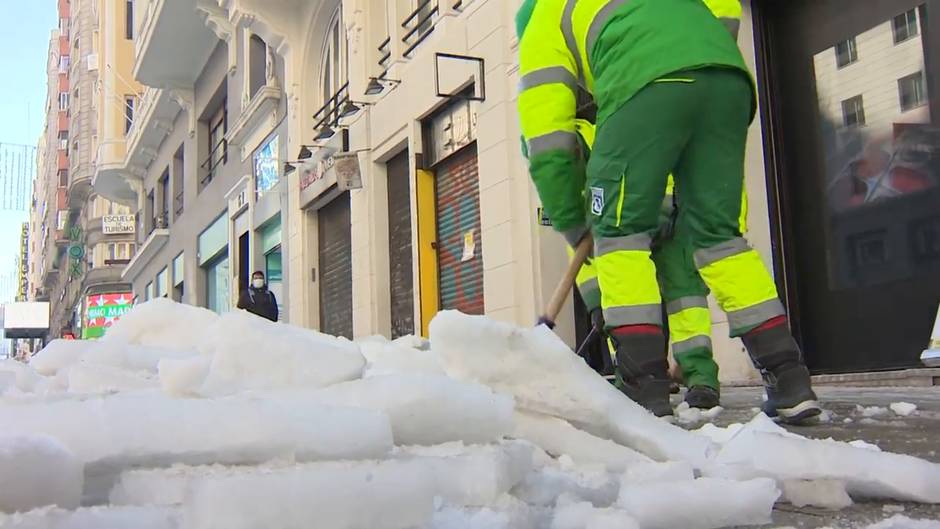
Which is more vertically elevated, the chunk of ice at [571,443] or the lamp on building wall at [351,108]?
the lamp on building wall at [351,108]

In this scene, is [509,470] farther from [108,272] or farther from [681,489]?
[108,272]

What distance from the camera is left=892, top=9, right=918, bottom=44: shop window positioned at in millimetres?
5230

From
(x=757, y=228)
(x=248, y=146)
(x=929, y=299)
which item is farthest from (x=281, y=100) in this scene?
(x=929, y=299)

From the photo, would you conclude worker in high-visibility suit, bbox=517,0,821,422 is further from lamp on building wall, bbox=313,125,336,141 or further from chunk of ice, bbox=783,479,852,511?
lamp on building wall, bbox=313,125,336,141

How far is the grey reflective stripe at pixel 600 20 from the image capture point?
8.68 feet

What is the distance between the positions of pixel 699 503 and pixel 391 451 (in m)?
0.49

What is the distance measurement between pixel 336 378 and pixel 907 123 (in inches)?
188

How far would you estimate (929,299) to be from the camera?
16.4 ft

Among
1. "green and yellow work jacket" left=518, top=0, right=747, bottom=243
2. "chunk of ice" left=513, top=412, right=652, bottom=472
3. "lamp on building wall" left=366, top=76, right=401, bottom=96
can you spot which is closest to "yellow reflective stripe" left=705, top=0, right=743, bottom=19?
"green and yellow work jacket" left=518, top=0, right=747, bottom=243

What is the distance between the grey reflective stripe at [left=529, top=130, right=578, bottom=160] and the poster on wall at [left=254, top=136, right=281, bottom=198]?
43.0 ft

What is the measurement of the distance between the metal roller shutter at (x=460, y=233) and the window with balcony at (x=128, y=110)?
2953 centimetres

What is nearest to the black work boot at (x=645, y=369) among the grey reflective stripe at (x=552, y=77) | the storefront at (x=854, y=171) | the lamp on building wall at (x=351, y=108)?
the grey reflective stripe at (x=552, y=77)

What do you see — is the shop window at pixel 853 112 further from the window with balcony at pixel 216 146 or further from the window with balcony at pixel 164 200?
the window with balcony at pixel 164 200

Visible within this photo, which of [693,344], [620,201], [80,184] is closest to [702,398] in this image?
[693,344]
